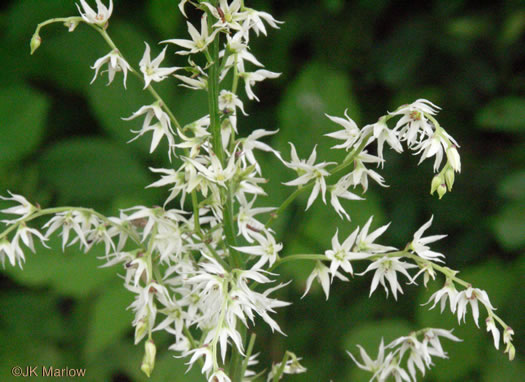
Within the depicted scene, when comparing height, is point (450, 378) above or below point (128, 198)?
below

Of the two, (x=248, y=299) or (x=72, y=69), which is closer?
(x=248, y=299)

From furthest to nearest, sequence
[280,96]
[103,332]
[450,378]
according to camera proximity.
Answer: [280,96] < [450,378] < [103,332]

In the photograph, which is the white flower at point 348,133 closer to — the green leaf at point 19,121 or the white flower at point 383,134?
the white flower at point 383,134

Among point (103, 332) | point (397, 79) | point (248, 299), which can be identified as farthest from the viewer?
point (397, 79)

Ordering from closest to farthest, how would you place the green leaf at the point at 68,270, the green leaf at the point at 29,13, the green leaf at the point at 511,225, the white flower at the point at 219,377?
the white flower at the point at 219,377, the green leaf at the point at 68,270, the green leaf at the point at 511,225, the green leaf at the point at 29,13

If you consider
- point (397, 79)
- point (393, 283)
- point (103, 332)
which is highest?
point (393, 283)

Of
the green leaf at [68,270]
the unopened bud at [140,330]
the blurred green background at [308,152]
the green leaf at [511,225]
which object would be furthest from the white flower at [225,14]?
the green leaf at [511,225]

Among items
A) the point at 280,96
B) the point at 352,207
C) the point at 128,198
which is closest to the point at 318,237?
the point at 352,207

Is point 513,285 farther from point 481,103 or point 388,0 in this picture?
point 388,0
